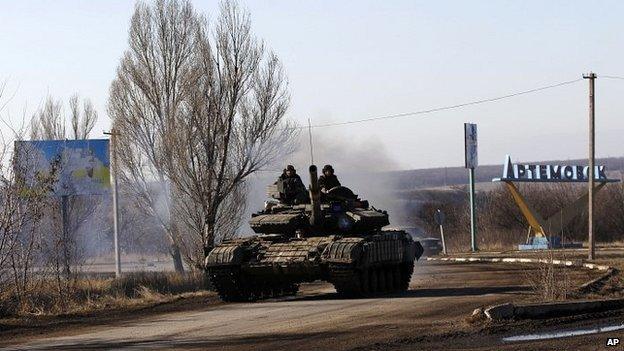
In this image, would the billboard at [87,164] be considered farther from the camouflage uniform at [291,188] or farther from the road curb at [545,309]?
the road curb at [545,309]

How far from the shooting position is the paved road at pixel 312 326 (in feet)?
49.9

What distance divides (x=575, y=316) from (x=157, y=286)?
635 inches

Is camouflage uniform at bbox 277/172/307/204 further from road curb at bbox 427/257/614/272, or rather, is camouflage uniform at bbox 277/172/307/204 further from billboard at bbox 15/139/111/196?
billboard at bbox 15/139/111/196

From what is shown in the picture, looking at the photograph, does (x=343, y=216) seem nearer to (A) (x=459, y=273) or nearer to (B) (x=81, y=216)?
(A) (x=459, y=273)

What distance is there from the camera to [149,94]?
45969 mm

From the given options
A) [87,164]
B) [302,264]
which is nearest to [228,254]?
[302,264]

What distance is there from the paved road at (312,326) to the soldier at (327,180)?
2.40 metres

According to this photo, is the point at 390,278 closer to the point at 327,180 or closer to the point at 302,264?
the point at 327,180

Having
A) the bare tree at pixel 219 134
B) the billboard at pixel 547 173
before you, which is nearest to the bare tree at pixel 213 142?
the bare tree at pixel 219 134

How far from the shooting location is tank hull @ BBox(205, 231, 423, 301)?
74.5 ft

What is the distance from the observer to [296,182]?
2595 cm

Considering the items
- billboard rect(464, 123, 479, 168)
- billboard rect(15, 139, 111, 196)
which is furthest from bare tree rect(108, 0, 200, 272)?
billboard rect(464, 123, 479, 168)

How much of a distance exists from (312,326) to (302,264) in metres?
5.73

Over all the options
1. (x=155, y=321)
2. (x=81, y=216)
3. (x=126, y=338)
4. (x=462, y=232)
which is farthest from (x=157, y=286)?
(x=462, y=232)
